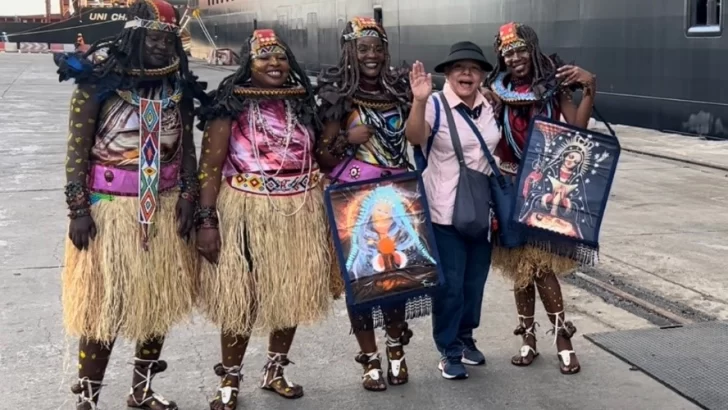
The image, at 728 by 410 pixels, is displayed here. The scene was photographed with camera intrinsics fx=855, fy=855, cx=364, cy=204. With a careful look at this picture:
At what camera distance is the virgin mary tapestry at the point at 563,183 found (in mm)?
4203

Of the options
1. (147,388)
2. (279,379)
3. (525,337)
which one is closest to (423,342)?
(525,337)

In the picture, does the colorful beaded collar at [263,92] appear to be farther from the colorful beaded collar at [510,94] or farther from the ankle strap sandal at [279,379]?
the ankle strap sandal at [279,379]

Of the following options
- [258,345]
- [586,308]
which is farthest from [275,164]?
[586,308]

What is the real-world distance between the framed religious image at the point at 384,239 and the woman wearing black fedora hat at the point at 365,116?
0.10m

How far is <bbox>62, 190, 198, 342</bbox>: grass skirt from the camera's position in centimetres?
361

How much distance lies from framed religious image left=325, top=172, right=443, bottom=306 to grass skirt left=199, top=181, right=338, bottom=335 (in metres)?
0.17

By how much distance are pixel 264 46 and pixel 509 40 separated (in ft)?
4.08

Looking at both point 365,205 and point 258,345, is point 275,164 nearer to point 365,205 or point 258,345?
point 365,205

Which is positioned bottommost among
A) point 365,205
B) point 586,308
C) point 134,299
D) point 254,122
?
point 586,308

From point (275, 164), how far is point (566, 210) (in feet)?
4.88

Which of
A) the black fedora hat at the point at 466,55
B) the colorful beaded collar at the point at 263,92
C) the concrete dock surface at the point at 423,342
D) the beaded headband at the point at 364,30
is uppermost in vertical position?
the beaded headband at the point at 364,30

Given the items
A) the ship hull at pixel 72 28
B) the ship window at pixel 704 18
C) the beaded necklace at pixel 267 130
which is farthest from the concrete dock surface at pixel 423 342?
the ship hull at pixel 72 28

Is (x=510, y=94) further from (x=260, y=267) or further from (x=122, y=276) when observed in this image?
(x=122, y=276)

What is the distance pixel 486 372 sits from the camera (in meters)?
4.41
